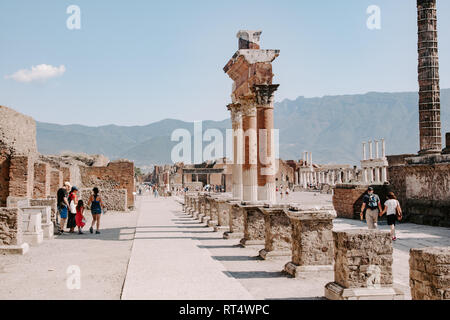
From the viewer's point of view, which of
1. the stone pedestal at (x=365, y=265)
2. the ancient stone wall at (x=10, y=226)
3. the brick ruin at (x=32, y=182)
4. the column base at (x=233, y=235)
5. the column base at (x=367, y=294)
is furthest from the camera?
the column base at (x=233, y=235)

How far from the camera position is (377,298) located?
5.32 metres

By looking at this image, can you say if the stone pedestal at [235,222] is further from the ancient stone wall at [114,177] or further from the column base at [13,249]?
the ancient stone wall at [114,177]

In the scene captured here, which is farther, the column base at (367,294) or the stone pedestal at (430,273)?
the column base at (367,294)

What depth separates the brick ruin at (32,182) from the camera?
9836 millimetres

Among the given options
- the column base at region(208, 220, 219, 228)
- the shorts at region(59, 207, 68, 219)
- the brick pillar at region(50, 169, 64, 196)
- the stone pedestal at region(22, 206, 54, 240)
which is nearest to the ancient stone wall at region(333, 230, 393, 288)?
the column base at region(208, 220, 219, 228)

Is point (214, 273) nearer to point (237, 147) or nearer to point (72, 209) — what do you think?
point (72, 209)

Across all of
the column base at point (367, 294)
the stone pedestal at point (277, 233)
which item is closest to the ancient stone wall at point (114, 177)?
the stone pedestal at point (277, 233)

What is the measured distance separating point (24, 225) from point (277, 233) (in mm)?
6693

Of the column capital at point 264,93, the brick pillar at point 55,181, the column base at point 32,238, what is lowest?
the column base at point 32,238

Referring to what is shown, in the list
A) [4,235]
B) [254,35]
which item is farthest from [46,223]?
[254,35]

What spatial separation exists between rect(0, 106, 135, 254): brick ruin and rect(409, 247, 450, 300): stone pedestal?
306 inches

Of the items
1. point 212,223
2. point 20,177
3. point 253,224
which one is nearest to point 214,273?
point 253,224

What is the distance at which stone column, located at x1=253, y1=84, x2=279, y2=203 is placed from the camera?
12516 mm
